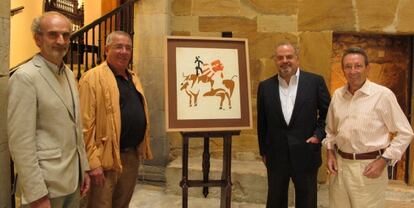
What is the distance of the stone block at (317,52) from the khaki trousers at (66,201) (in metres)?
2.75

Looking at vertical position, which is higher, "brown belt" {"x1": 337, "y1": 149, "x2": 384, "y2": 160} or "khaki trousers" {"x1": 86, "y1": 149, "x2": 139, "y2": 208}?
"brown belt" {"x1": 337, "y1": 149, "x2": 384, "y2": 160}

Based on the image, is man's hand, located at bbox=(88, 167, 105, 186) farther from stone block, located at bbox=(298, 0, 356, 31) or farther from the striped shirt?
stone block, located at bbox=(298, 0, 356, 31)

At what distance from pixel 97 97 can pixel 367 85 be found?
62.1 inches

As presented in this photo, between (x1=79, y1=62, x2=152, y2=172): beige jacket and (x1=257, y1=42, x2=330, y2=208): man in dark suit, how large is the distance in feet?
3.37

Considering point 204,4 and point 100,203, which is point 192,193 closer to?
point 100,203

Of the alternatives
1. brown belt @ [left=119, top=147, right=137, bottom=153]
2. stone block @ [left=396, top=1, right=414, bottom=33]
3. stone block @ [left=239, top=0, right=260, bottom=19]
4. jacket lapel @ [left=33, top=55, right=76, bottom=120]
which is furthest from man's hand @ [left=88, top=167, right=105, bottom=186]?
stone block @ [left=396, top=1, right=414, bottom=33]

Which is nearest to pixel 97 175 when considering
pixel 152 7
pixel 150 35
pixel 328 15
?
pixel 150 35

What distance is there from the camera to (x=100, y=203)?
2316 millimetres

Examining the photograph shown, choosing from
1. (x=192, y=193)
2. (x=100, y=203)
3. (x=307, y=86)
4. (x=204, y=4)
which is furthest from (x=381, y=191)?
(x=204, y=4)

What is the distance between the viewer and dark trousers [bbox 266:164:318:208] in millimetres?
2516

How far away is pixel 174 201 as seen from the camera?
3.53 meters

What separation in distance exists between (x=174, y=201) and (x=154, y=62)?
143cm

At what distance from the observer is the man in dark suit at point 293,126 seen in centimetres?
248

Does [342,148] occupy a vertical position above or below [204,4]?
below
